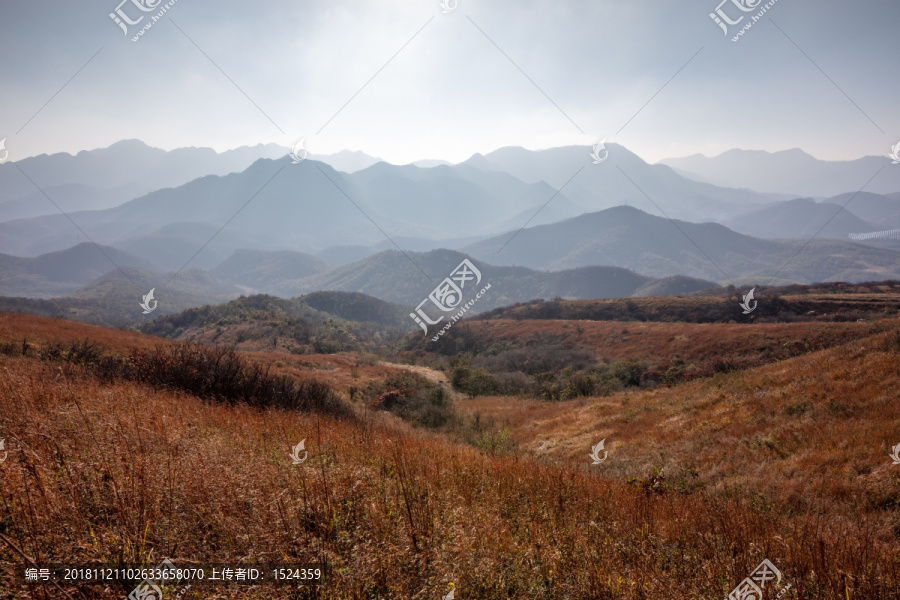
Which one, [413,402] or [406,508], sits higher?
[406,508]

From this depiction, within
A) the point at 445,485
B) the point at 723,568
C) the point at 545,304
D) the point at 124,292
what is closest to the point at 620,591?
the point at 723,568

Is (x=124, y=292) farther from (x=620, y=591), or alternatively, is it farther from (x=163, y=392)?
(x=620, y=591)

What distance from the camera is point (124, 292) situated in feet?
448

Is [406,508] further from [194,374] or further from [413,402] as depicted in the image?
[413,402]

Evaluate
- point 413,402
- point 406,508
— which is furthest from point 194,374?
point 413,402

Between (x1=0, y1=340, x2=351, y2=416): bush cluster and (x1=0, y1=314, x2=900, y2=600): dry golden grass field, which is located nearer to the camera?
(x1=0, y1=314, x2=900, y2=600): dry golden grass field

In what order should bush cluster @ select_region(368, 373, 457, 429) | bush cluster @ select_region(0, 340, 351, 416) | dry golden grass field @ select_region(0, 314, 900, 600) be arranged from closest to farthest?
1. dry golden grass field @ select_region(0, 314, 900, 600)
2. bush cluster @ select_region(0, 340, 351, 416)
3. bush cluster @ select_region(368, 373, 457, 429)

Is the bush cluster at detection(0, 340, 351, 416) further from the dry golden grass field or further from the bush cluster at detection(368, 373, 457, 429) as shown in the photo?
the bush cluster at detection(368, 373, 457, 429)

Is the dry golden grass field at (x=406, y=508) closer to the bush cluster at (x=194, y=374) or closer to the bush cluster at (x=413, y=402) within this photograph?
the bush cluster at (x=194, y=374)

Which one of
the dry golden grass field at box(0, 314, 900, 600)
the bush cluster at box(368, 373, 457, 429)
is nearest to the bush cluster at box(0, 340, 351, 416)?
the dry golden grass field at box(0, 314, 900, 600)

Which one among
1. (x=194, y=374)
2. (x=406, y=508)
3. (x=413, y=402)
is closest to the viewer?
(x=406, y=508)

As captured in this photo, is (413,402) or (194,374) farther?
(413,402)

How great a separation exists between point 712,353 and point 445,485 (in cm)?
2703

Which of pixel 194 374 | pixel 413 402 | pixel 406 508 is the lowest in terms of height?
pixel 413 402
